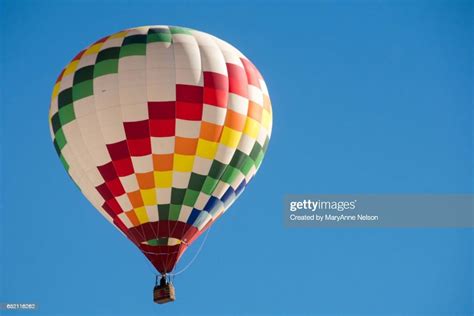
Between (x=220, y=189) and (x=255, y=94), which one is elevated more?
(x=255, y=94)

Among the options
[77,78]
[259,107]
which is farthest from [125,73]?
[259,107]

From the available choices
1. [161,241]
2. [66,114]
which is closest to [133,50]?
[66,114]

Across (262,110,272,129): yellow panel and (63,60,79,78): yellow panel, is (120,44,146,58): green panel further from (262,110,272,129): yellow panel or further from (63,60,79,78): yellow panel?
(262,110,272,129): yellow panel

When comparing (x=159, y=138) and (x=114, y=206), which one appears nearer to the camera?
(x=159, y=138)

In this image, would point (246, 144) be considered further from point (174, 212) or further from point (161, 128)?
point (174, 212)

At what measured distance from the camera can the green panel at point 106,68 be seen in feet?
64.3

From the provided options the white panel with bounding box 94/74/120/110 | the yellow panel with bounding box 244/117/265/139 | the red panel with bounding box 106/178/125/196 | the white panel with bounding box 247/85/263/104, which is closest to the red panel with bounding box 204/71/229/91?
the white panel with bounding box 247/85/263/104

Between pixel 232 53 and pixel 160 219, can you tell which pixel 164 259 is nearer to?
pixel 160 219

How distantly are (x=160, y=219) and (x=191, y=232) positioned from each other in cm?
60

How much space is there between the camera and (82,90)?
19.7 m

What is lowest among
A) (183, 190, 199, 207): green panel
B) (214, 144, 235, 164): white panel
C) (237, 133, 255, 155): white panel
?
(183, 190, 199, 207): green panel

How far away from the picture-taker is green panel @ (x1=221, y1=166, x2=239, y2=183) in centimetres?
1961

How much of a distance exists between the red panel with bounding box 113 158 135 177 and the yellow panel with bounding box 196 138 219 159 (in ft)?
3.69

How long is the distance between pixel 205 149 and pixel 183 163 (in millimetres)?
431
